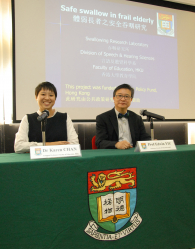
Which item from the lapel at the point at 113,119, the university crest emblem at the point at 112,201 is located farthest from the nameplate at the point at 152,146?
the lapel at the point at 113,119

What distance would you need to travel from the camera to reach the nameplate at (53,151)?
44.6 inches

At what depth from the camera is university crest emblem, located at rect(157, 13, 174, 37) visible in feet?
11.0

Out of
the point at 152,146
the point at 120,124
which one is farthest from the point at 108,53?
the point at 152,146

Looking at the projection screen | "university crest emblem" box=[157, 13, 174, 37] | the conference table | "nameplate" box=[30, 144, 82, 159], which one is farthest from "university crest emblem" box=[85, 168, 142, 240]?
"university crest emblem" box=[157, 13, 174, 37]

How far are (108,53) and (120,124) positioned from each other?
1455mm

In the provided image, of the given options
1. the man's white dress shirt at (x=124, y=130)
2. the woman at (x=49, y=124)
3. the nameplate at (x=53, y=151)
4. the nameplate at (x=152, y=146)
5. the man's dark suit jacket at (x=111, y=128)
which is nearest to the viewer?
the nameplate at (x=53, y=151)

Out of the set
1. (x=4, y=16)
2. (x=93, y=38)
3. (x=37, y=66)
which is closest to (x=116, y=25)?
(x=93, y=38)

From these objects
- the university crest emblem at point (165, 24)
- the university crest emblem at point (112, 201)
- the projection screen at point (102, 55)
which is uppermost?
the university crest emblem at point (165, 24)

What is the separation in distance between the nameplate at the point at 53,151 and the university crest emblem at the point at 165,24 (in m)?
2.98

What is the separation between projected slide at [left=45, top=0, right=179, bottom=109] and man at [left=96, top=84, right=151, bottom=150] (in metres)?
0.97

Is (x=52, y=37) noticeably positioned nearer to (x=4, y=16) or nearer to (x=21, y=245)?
(x=4, y=16)

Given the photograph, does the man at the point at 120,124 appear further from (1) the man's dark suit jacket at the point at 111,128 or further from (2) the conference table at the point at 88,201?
(2) the conference table at the point at 88,201

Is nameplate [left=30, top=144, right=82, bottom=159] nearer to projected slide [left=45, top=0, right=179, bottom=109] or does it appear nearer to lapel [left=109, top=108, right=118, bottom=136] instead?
lapel [left=109, top=108, right=118, bottom=136]

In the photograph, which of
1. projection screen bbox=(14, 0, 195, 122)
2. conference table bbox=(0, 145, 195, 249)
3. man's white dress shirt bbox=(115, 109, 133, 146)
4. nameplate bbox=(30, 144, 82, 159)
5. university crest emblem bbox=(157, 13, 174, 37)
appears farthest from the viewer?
university crest emblem bbox=(157, 13, 174, 37)
